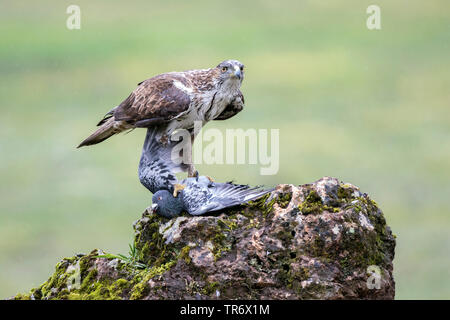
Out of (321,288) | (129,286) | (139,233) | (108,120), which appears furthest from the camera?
(108,120)

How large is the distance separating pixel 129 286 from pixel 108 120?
2141mm

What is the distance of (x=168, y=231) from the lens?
26.8 ft

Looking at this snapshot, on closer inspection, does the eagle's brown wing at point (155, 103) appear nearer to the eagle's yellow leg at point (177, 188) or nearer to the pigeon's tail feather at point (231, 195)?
the eagle's yellow leg at point (177, 188)

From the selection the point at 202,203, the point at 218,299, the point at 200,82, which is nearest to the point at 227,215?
the point at 202,203

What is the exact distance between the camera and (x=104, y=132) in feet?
29.9

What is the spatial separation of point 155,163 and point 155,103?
70 centimetres

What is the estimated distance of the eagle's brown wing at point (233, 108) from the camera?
931cm

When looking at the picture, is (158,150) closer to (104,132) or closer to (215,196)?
(104,132)

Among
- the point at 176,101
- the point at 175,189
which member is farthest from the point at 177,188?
the point at 176,101

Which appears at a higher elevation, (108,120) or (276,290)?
(108,120)

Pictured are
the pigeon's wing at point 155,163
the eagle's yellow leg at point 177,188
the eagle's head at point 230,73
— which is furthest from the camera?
the pigeon's wing at point 155,163

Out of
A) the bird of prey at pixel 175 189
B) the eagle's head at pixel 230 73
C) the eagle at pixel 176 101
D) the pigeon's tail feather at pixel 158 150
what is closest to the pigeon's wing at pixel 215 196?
the bird of prey at pixel 175 189

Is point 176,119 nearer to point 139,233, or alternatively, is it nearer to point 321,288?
point 139,233

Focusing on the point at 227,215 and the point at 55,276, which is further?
the point at 55,276
